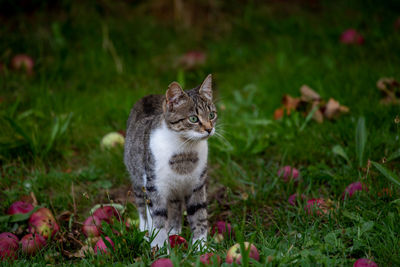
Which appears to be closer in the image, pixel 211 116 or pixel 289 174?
pixel 211 116

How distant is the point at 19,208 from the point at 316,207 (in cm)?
212

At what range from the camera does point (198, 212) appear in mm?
2783

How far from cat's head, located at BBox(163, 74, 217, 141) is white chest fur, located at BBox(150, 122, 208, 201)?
0.21ft

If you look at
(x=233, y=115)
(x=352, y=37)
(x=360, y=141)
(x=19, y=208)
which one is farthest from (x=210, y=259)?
(x=352, y=37)

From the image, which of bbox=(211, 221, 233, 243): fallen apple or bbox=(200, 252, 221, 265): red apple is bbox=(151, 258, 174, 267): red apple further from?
bbox=(211, 221, 233, 243): fallen apple

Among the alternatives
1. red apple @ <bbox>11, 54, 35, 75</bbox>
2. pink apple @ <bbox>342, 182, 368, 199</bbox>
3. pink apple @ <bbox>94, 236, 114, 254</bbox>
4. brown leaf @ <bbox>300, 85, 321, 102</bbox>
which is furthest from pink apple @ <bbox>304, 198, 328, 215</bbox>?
→ red apple @ <bbox>11, 54, 35, 75</bbox>

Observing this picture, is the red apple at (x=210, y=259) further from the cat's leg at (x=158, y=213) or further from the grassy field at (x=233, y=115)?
the cat's leg at (x=158, y=213)

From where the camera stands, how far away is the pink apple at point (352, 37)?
17.4 feet

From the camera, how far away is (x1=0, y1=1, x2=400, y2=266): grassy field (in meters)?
2.55

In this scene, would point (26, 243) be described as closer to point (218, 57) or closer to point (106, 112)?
point (106, 112)

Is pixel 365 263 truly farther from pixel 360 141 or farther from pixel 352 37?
pixel 352 37

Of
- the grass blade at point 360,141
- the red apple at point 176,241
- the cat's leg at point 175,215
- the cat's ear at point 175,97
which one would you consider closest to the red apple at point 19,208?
the cat's leg at point 175,215

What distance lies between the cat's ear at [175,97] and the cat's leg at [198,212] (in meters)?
0.60

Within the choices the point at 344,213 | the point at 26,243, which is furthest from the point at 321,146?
the point at 26,243
